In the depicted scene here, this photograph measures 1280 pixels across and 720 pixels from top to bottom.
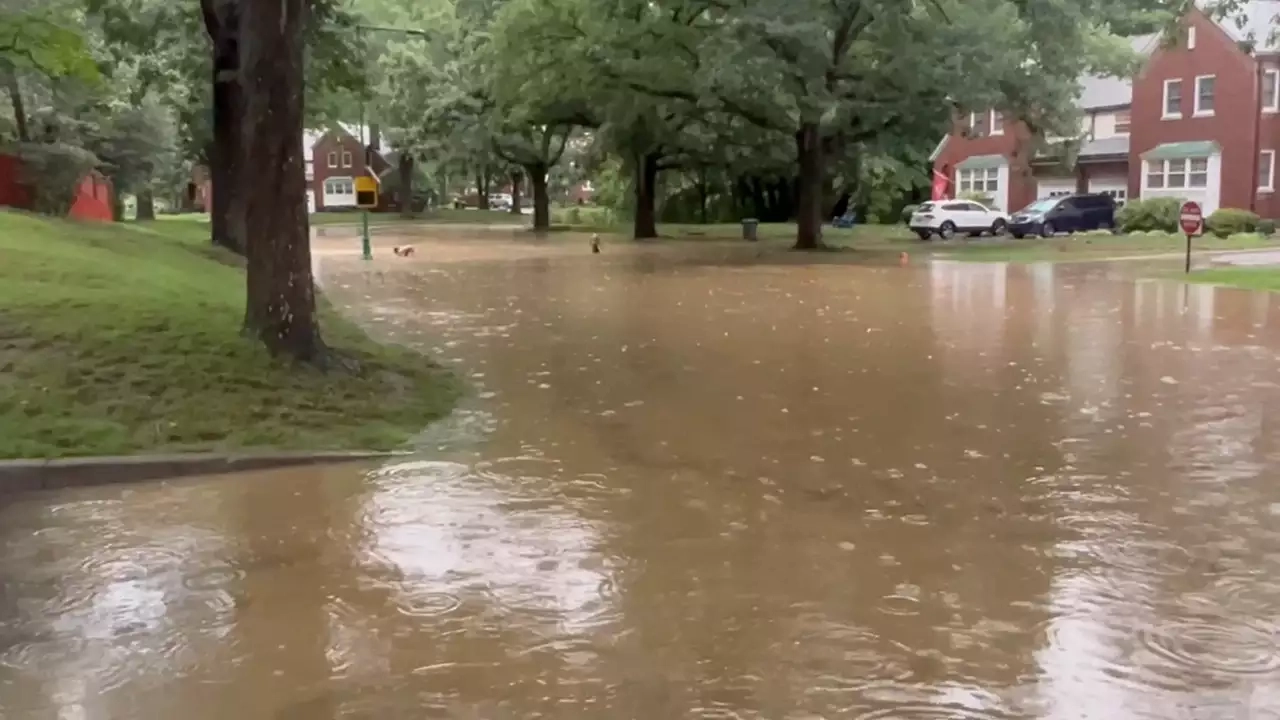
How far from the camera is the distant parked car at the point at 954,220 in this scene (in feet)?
150

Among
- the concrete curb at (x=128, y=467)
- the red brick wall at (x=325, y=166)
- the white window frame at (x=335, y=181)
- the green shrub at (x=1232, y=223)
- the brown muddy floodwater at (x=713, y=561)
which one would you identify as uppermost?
the red brick wall at (x=325, y=166)

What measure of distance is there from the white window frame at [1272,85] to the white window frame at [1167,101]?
3.37 metres

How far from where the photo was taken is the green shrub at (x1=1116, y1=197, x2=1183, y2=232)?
44188 millimetres

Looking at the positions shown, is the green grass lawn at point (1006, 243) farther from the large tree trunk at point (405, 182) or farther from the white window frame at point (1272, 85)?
the large tree trunk at point (405, 182)

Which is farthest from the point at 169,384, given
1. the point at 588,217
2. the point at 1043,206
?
the point at 588,217

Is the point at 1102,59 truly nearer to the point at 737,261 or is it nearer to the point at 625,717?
the point at 737,261

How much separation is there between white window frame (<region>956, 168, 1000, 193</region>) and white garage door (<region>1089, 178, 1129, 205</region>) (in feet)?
15.6

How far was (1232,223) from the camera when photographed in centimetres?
4200

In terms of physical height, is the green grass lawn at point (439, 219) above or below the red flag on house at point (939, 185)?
below

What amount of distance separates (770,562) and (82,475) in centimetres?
482

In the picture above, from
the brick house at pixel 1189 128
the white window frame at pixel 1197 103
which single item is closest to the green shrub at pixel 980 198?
the brick house at pixel 1189 128

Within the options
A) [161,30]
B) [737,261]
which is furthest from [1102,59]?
[161,30]

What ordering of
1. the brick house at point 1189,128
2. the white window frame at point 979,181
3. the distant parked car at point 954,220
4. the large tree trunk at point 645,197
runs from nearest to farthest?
the distant parked car at point 954,220, the brick house at point 1189,128, the large tree trunk at point 645,197, the white window frame at point 979,181

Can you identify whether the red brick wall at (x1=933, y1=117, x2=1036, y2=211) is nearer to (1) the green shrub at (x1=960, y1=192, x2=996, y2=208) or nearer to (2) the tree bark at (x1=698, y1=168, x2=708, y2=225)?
(1) the green shrub at (x1=960, y1=192, x2=996, y2=208)
